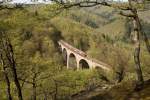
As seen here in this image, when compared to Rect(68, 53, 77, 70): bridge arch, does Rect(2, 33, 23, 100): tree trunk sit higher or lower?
higher

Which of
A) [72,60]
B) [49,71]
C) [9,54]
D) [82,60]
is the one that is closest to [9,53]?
[9,54]

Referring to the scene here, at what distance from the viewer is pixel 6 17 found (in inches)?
852

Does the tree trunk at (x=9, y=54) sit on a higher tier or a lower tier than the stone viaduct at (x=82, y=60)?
higher

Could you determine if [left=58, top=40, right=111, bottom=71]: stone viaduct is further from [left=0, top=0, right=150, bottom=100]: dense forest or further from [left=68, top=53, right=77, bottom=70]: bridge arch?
[left=0, top=0, right=150, bottom=100]: dense forest

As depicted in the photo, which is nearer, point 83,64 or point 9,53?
point 9,53

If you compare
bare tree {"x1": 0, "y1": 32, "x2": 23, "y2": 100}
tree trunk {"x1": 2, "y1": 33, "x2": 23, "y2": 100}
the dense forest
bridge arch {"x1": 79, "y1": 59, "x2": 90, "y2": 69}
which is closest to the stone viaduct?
bridge arch {"x1": 79, "y1": 59, "x2": 90, "y2": 69}

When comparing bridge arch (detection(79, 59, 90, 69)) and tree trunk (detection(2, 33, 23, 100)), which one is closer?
tree trunk (detection(2, 33, 23, 100))

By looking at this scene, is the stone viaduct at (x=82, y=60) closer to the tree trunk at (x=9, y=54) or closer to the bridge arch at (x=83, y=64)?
the bridge arch at (x=83, y=64)

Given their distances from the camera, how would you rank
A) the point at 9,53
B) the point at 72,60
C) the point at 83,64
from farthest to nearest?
the point at 72,60, the point at 83,64, the point at 9,53

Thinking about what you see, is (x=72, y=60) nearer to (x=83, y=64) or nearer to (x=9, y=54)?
(x=83, y=64)

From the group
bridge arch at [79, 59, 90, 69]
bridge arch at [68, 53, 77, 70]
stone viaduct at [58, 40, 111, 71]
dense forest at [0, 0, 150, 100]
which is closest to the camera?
dense forest at [0, 0, 150, 100]

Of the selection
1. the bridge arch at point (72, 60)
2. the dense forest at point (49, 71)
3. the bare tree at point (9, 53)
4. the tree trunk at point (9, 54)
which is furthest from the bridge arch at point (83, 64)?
the tree trunk at point (9, 54)

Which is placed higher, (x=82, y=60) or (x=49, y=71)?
(x=49, y=71)

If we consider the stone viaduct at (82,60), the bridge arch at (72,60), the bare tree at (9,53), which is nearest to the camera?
the bare tree at (9,53)
